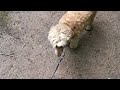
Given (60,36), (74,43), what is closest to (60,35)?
(60,36)

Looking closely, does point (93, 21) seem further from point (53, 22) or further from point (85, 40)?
point (53, 22)

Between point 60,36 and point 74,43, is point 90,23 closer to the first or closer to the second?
point 74,43

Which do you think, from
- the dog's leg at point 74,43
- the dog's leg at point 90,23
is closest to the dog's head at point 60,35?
the dog's leg at point 74,43

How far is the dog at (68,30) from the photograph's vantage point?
247 centimetres

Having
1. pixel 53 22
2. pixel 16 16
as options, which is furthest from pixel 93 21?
pixel 16 16

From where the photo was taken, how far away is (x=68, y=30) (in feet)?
8.22

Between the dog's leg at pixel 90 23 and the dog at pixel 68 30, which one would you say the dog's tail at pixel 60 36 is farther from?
the dog's leg at pixel 90 23

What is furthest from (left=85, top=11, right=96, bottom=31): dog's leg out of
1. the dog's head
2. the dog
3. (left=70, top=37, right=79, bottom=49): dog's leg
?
the dog's head

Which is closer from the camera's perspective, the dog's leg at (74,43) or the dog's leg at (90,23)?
the dog's leg at (74,43)

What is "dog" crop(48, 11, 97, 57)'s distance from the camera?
2469mm

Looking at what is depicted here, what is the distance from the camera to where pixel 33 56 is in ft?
9.66

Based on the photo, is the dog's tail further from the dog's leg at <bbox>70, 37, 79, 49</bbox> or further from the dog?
the dog's leg at <bbox>70, 37, 79, 49</bbox>
